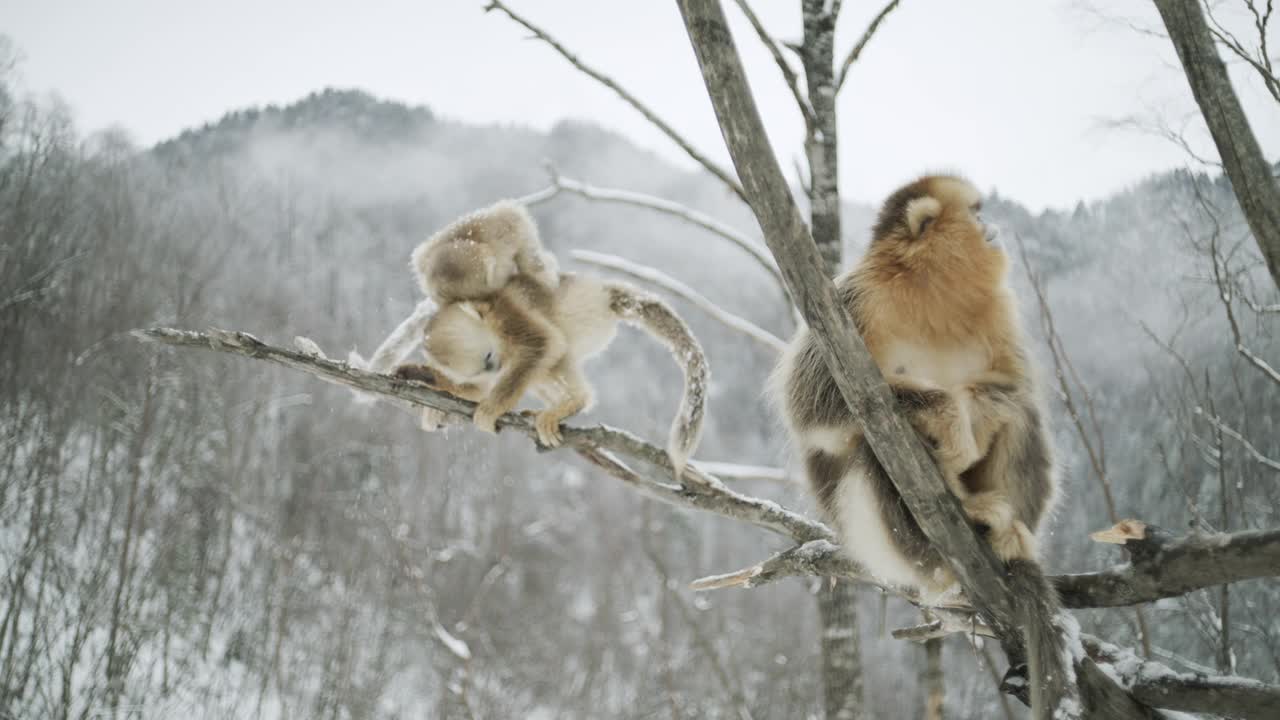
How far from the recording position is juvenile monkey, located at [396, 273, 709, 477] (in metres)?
2.63

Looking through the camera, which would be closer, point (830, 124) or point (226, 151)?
point (830, 124)

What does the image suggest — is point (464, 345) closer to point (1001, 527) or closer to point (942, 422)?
point (942, 422)

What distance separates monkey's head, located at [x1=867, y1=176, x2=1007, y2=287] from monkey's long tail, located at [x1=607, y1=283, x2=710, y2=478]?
0.70 metres

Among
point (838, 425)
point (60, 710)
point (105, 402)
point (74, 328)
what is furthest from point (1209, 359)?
point (105, 402)

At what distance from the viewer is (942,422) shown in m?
1.60

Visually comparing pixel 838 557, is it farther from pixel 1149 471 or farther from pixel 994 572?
pixel 1149 471

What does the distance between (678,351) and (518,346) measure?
1.74 feet

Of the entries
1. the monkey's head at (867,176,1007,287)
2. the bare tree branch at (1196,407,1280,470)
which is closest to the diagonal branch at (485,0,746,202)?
the monkey's head at (867,176,1007,287)

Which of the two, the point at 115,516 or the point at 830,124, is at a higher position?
the point at 830,124

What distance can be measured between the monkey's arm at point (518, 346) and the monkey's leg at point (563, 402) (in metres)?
0.08

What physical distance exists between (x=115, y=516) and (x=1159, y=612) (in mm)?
8385

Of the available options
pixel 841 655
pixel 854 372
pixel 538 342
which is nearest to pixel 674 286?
pixel 538 342

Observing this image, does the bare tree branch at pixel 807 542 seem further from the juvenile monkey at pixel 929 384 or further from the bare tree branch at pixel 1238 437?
the bare tree branch at pixel 1238 437

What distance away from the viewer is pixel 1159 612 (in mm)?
3268
